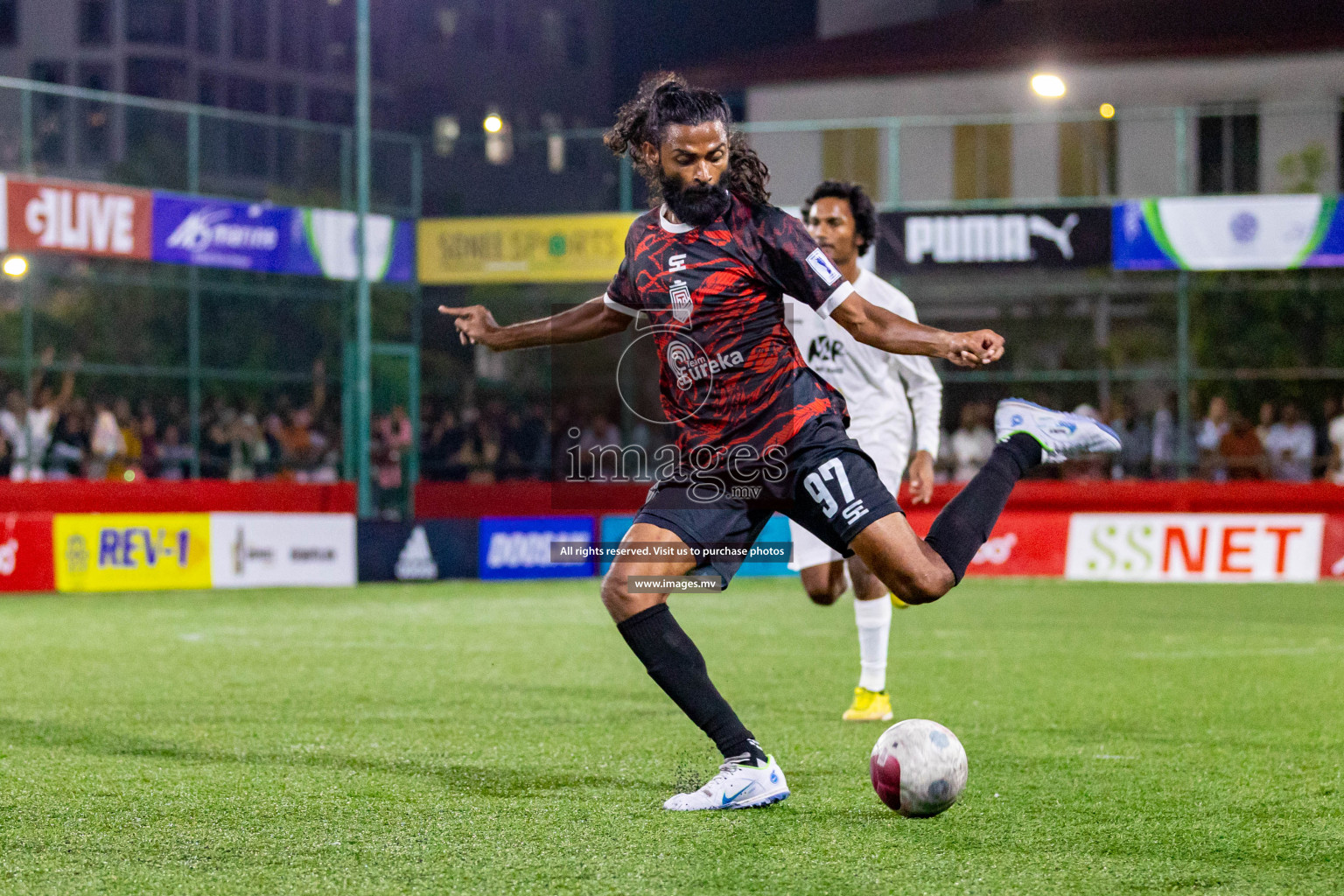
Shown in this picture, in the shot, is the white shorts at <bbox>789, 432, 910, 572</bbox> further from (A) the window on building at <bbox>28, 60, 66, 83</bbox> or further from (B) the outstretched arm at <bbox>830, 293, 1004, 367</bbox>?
(A) the window on building at <bbox>28, 60, 66, 83</bbox>

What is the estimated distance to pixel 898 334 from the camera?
4871 millimetres

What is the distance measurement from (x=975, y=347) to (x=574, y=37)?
63.1 metres

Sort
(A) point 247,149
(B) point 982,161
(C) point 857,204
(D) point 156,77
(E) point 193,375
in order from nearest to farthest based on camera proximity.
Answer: (C) point 857,204 < (E) point 193,375 < (A) point 247,149 < (B) point 982,161 < (D) point 156,77

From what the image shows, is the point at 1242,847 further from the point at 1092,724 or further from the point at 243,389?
the point at 243,389

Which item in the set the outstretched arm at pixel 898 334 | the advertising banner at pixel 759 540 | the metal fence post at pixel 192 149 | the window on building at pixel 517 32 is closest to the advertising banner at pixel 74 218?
the metal fence post at pixel 192 149

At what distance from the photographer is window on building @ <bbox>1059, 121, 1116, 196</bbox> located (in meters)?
26.7

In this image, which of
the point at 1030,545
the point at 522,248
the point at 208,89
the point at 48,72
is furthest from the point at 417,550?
the point at 208,89

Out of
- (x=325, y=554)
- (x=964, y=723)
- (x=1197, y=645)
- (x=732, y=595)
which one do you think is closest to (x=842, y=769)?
(x=964, y=723)

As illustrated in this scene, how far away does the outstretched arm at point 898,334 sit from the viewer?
475 centimetres

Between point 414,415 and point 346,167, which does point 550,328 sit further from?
point 346,167

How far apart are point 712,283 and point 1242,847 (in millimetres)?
2324

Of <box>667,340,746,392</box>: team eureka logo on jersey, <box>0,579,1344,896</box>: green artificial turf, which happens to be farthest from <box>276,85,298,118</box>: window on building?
<box>667,340,746,392</box>: team eureka logo on jersey

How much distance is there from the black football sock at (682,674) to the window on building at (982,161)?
2323cm

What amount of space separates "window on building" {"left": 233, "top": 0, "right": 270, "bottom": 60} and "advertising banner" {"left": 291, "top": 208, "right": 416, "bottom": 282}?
47.6 meters
